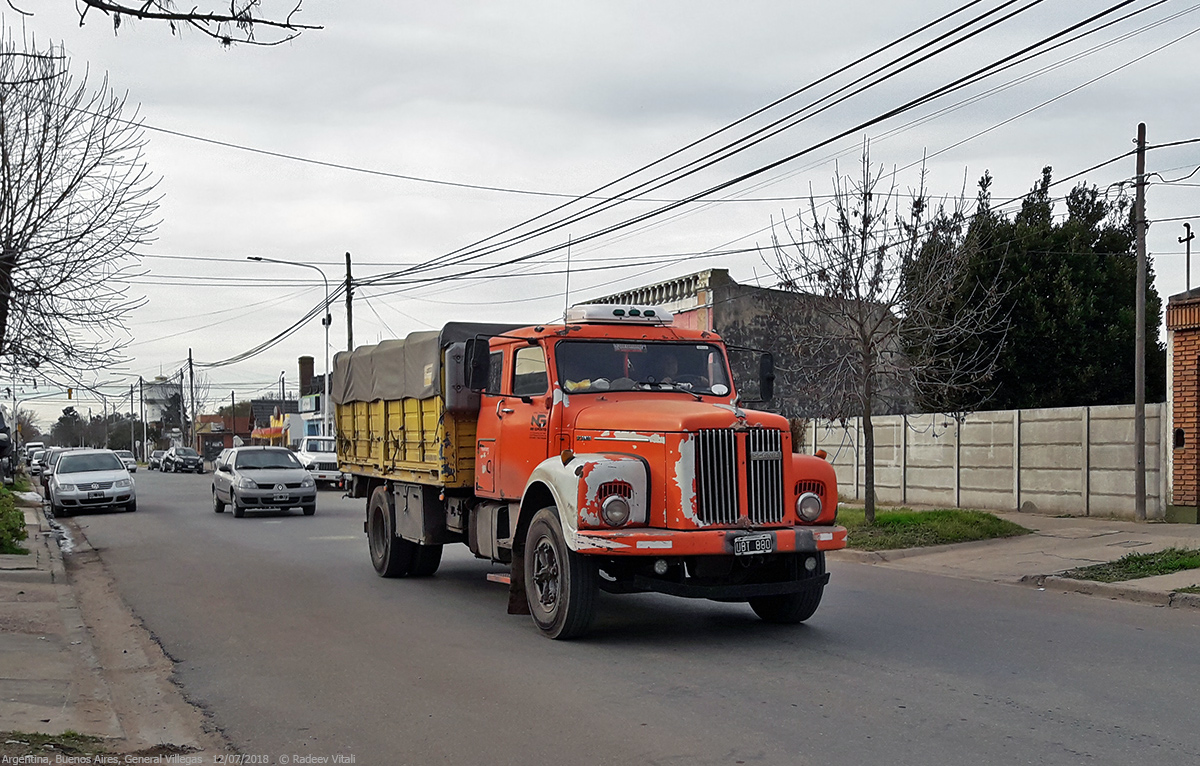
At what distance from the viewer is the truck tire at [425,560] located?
533 inches

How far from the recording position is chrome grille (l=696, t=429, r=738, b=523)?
8.75 metres

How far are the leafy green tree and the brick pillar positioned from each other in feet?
24.8

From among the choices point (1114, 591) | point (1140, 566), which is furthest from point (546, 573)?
point (1140, 566)

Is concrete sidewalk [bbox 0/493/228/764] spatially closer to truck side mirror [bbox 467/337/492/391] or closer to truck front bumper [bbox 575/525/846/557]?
truck front bumper [bbox 575/525/846/557]

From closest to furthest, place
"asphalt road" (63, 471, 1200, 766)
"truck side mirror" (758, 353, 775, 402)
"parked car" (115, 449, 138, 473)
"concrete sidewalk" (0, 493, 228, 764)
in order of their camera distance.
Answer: "asphalt road" (63, 471, 1200, 766) → "concrete sidewalk" (0, 493, 228, 764) → "truck side mirror" (758, 353, 775, 402) → "parked car" (115, 449, 138, 473)

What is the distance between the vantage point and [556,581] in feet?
30.5

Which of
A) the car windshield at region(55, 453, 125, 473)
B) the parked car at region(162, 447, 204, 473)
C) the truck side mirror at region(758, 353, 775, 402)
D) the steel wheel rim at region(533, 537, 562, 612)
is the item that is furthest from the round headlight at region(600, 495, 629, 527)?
the parked car at region(162, 447, 204, 473)

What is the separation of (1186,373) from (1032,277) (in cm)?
908

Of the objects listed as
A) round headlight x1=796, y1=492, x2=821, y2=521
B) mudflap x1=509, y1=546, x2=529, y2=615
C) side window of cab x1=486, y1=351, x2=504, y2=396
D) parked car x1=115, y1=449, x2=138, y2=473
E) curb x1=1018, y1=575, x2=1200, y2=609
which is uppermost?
side window of cab x1=486, y1=351, x2=504, y2=396

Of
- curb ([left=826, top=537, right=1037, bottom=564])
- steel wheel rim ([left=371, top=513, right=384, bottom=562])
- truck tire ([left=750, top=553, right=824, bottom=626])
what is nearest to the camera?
truck tire ([left=750, top=553, right=824, bottom=626])

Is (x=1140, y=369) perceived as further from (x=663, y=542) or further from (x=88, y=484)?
(x=88, y=484)

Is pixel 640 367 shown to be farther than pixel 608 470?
Yes

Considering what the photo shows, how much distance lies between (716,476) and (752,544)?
1.96ft

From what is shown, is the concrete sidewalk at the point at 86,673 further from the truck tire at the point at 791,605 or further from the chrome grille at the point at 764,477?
the truck tire at the point at 791,605
